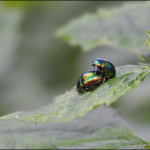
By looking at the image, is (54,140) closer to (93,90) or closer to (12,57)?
(93,90)

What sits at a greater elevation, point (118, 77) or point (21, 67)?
point (21, 67)

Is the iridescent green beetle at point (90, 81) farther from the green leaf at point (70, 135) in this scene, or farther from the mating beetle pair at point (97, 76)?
the green leaf at point (70, 135)

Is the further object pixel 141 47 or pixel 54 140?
pixel 141 47

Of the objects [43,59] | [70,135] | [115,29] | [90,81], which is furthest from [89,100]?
[43,59]

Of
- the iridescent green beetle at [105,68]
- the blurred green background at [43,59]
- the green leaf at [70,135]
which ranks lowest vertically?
the green leaf at [70,135]

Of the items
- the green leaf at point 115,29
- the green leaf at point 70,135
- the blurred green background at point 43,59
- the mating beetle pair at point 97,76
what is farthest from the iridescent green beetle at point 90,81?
the blurred green background at point 43,59

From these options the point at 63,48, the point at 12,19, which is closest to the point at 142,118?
the point at 63,48

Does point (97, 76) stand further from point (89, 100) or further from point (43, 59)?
point (43, 59)
